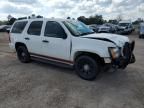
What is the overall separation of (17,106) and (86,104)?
157 cm

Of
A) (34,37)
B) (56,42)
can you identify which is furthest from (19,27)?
(56,42)

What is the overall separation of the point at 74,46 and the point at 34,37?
6.51 feet

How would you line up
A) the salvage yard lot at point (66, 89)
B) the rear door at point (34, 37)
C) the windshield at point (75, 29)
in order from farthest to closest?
1. the rear door at point (34, 37)
2. the windshield at point (75, 29)
3. the salvage yard lot at point (66, 89)

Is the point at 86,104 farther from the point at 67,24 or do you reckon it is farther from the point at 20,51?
the point at 20,51

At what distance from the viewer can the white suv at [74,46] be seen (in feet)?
16.6

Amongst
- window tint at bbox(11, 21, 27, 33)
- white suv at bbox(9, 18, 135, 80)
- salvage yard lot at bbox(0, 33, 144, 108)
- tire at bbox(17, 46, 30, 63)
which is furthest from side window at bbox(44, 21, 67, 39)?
tire at bbox(17, 46, 30, 63)

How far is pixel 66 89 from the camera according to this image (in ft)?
16.2

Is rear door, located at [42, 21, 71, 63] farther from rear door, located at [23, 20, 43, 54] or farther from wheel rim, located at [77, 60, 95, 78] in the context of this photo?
wheel rim, located at [77, 60, 95, 78]

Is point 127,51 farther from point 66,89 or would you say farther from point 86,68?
point 66,89

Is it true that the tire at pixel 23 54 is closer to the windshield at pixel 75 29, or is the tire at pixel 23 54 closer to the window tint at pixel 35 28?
the window tint at pixel 35 28

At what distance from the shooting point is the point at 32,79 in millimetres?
5738

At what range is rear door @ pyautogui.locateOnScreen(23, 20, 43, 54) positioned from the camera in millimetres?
6651

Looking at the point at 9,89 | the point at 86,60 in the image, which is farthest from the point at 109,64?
the point at 9,89

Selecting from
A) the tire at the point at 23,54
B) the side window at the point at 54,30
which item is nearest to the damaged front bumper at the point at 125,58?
the side window at the point at 54,30
